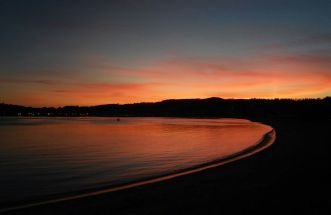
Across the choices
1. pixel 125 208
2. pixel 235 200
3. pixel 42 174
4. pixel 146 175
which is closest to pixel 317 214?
pixel 235 200

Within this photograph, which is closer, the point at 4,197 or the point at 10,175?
the point at 4,197

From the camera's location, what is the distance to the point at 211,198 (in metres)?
9.07

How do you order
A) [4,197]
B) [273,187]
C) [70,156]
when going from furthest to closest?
1. [70,156]
2. [4,197]
3. [273,187]

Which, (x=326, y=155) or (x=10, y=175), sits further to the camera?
(x=326, y=155)

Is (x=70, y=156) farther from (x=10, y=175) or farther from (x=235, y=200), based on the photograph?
(x=235, y=200)

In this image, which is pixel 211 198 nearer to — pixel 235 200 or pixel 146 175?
pixel 235 200

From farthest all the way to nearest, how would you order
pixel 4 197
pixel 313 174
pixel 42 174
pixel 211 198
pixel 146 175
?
pixel 42 174, pixel 146 175, pixel 313 174, pixel 4 197, pixel 211 198

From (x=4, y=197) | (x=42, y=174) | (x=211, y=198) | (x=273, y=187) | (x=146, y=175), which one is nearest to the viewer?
(x=211, y=198)

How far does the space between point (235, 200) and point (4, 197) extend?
792 cm

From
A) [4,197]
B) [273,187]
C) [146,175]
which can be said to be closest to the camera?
[273,187]

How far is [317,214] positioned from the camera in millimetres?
7484

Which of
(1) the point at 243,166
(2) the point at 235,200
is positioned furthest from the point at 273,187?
(1) the point at 243,166

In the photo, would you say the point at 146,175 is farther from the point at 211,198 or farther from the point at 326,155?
the point at 326,155

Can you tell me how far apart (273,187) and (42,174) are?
38.1ft
